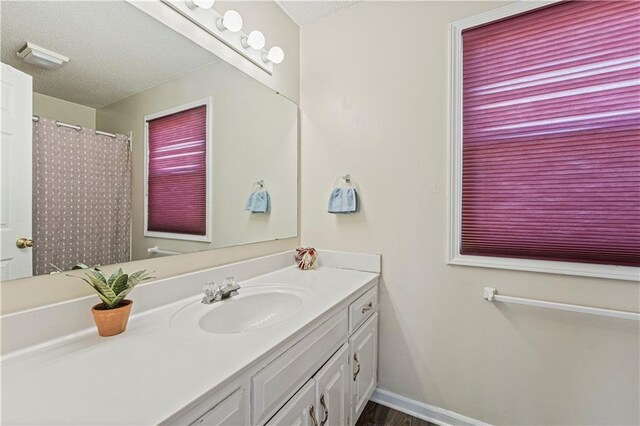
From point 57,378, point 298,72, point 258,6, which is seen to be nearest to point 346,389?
point 57,378

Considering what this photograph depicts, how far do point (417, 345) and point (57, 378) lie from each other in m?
1.50

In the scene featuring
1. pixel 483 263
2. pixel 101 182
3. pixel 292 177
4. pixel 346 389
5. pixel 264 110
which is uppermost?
pixel 264 110

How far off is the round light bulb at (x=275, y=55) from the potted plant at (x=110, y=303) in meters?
1.34

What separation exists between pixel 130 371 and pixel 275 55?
1.59 m

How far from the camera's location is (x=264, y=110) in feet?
5.32

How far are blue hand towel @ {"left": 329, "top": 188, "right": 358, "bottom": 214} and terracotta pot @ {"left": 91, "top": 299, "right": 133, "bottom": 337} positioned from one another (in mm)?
1105

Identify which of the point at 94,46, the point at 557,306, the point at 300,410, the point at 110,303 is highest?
the point at 94,46

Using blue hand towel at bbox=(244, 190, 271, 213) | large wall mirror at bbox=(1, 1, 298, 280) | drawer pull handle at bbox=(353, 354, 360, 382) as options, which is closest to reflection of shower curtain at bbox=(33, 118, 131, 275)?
large wall mirror at bbox=(1, 1, 298, 280)

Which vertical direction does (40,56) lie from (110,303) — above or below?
above

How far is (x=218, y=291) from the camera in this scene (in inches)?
45.9

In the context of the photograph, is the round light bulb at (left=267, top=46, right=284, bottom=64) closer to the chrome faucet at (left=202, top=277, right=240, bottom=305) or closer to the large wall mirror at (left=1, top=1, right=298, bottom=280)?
the large wall mirror at (left=1, top=1, right=298, bottom=280)

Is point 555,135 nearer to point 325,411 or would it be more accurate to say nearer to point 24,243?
point 325,411

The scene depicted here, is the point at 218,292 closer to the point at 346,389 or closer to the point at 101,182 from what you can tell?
the point at 101,182

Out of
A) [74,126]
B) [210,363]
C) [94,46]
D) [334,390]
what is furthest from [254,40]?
[334,390]
